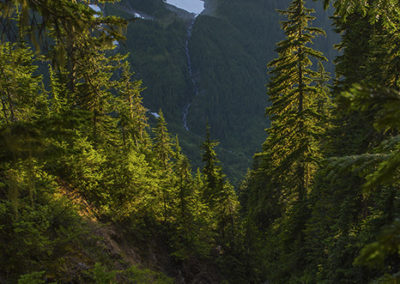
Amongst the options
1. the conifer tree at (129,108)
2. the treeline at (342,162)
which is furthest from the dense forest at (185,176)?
the conifer tree at (129,108)

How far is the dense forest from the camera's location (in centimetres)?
353

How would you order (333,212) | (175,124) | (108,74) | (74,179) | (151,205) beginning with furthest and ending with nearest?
(175,124) → (108,74) → (151,205) → (74,179) → (333,212)

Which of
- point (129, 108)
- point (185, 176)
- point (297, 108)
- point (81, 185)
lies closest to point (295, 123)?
point (297, 108)

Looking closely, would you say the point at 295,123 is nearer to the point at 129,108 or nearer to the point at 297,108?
the point at 297,108

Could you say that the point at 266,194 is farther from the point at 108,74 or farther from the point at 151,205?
the point at 108,74

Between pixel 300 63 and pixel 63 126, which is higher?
pixel 300 63

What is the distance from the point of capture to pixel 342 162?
395cm

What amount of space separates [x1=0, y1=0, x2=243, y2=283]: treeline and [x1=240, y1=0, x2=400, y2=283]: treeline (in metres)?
3.46

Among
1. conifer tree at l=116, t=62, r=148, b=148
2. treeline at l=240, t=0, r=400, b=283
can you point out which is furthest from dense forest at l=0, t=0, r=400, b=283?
conifer tree at l=116, t=62, r=148, b=148

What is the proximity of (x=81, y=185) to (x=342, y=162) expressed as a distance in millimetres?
11371

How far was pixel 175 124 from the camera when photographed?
18500cm

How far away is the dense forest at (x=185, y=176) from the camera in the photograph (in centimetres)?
353

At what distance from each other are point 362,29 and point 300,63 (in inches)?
166

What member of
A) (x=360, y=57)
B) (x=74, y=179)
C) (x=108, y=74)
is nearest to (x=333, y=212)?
(x=360, y=57)
